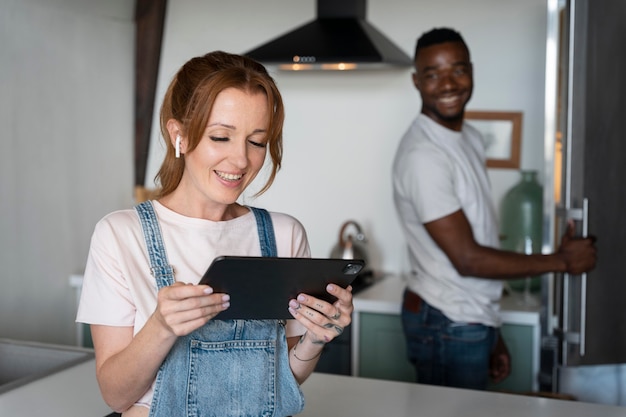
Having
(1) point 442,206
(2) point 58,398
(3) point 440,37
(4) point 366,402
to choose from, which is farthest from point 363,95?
(2) point 58,398

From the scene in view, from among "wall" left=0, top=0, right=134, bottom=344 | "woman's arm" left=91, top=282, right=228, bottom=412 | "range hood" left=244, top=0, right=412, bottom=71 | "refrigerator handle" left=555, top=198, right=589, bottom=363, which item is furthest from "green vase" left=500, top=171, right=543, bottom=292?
"woman's arm" left=91, top=282, right=228, bottom=412

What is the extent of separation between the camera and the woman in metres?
1.25

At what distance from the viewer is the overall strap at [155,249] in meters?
1.29

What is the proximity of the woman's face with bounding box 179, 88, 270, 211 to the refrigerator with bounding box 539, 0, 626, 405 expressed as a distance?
1293mm

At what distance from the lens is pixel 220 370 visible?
1.30 meters

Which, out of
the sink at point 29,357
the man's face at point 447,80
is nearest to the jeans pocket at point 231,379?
the sink at point 29,357

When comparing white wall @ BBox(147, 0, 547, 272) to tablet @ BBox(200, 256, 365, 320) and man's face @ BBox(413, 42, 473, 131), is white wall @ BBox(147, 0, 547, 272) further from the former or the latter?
tablet @ BBox(200, 256, 365, 320)

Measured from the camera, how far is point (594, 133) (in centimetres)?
231

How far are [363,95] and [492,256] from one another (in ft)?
4.97

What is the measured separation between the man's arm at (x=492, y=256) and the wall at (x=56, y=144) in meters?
1.67

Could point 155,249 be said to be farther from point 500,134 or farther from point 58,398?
point 500,134

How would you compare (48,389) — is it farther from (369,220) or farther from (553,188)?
(369,220)

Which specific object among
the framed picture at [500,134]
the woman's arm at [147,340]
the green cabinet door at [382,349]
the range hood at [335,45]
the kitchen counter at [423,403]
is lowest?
the green cabinet door at [382,349]

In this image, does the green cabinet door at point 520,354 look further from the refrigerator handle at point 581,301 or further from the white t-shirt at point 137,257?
the white t-shirt at point 137,257
